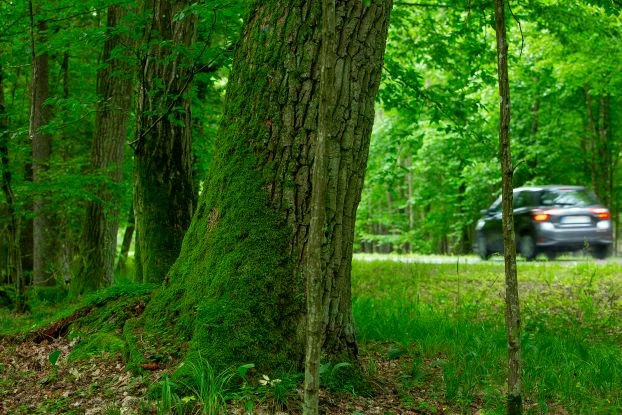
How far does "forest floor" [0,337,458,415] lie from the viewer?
331 cm

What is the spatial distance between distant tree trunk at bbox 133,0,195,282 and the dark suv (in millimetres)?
9192

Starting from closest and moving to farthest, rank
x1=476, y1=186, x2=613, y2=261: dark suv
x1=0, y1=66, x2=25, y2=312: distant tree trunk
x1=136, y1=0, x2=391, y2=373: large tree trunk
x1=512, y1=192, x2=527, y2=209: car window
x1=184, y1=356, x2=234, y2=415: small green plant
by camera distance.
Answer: x1=184, y1=356, x2=234, y2=415: small green plant < x1=136, y1=0, x2=391, y2=373: large tree trunk < x1=0, y1=66, x2=25, y2=312: distant tree trunk < x1=476, y1=186, x2=613, y2=261: dark suv < x1=512, y1=192, x2=527, y2=209: car window

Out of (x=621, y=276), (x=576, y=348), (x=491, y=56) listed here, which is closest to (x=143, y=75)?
(x=576, y=348)

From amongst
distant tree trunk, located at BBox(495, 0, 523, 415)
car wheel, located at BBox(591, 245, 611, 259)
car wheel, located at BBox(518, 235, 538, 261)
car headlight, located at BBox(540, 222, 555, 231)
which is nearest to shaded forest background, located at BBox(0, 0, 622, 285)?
distant tree trunk, located at BBox(495, 0, 523, 415)

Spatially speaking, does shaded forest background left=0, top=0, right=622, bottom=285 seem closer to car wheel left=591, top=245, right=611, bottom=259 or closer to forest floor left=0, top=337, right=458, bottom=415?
forest floor left=0, top=337, right=458, bottom=415

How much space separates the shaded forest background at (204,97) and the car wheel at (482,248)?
2.80 m

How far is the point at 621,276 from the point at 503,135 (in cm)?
768

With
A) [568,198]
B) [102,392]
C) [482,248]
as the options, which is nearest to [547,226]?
[568,198]

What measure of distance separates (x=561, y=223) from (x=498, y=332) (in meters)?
8.11

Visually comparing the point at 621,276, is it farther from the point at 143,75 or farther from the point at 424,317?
the point at 143,75

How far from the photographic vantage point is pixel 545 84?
22125 mm

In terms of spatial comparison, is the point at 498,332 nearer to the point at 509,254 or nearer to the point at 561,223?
the point at 509,254

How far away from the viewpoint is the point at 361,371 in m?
3.95

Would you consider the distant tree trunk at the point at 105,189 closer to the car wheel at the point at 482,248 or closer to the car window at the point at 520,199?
the car window at the point at 520,199
